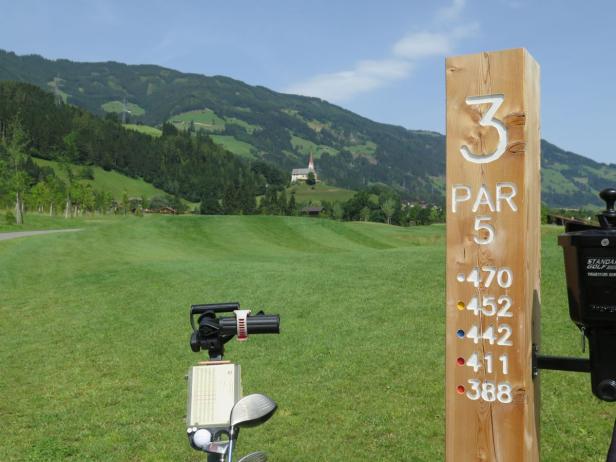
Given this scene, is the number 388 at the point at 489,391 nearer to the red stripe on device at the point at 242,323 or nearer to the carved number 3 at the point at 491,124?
the carved number 3 at the point at 491,124

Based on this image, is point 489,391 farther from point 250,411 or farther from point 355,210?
point 355,210

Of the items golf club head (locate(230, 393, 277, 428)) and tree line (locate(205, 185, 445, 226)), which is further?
tree line (locate(205, 185, 445, 226))

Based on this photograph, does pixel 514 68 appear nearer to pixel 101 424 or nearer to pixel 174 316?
pixel 101 424

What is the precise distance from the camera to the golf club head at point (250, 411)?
8.34ft

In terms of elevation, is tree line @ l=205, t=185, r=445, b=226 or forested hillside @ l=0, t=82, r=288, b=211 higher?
forested hillside @ l=0, t=82, r=288, b=211

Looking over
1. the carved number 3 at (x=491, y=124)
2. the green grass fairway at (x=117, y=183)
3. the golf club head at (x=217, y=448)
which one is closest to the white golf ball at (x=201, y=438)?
the golf club head at (x=217, y=448)

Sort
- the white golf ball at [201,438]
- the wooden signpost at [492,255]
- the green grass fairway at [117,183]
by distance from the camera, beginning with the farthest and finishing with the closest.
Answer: the green grass fairway at [117,183] < the wooden signpost at [492,255] < the white golf ball at [201,438]

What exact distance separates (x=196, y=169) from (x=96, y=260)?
572ft

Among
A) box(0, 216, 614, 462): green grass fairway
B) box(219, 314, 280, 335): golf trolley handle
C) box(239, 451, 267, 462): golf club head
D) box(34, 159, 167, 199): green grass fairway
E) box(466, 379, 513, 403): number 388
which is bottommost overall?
box(0, 216, 614, 462): green grass fairway

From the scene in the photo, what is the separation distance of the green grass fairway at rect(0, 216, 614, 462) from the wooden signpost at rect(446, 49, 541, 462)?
9.98 ft

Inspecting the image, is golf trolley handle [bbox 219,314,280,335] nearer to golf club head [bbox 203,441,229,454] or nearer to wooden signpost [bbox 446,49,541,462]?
golf club head [bbox 203,441,229,454]

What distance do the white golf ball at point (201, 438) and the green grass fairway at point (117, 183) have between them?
163 meters

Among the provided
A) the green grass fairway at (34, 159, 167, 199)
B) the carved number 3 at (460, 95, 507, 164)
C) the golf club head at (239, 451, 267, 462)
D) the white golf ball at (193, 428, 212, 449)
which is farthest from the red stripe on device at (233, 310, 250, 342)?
the green grass fairway at (34, 159, 167, 199)

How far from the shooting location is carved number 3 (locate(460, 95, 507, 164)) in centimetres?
365
